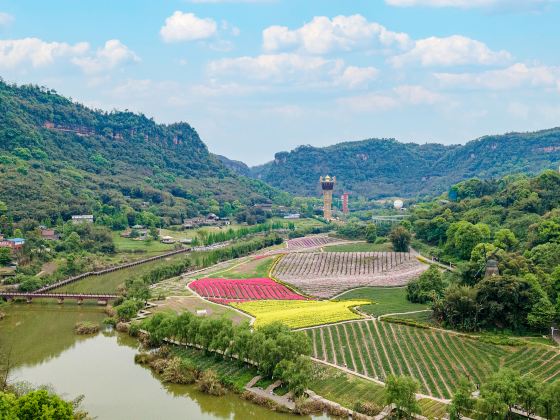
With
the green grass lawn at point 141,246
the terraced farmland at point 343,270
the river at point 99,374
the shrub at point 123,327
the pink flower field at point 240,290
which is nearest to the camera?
the river at point 99,374

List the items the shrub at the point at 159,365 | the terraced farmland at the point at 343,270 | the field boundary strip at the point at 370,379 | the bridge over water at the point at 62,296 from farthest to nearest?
the terraced farmland at the point at 343,270 < the bridge over water at the point at 62,296 < the shrub at the point at 159,365 < the field boundary strip at the point at 370,379

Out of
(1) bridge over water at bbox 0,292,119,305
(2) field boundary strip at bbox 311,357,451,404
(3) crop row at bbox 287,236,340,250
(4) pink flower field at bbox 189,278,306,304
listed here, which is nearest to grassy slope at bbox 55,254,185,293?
(1) bridge over water at bbox 0,292,119,305

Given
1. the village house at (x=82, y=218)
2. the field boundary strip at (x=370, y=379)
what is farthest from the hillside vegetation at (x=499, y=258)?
the village house at (x=82, y=218)

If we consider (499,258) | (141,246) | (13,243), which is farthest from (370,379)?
(141,246)

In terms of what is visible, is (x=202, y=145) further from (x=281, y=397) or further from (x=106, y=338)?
(x=281, y=397)

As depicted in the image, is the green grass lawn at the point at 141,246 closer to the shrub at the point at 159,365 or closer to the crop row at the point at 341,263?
the crop row at the point at 341,263

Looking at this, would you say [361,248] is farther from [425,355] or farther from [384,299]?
[425,355]

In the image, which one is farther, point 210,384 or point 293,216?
point 293,216
